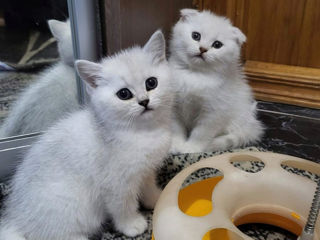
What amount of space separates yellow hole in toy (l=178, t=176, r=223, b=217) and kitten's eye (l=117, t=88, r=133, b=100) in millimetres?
421

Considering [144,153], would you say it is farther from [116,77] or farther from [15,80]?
[15,80]

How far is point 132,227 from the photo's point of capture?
1088 mm

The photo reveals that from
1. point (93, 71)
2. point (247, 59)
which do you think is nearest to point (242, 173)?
point (93, 71)

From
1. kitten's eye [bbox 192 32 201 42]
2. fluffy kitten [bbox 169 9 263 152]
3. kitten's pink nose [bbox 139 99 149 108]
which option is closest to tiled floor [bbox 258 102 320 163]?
fluffy kitten [bbox 169 9 263 152]

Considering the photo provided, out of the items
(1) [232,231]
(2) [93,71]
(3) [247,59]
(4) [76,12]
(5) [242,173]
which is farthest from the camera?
(3) [247,59]

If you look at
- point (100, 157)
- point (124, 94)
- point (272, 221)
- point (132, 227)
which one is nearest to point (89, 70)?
point (124, 94)

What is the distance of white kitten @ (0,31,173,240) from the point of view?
3.10 ft

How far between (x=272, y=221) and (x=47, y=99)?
1.06 metres

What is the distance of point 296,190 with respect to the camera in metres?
1.03

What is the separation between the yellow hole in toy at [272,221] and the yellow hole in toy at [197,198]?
0.40ft

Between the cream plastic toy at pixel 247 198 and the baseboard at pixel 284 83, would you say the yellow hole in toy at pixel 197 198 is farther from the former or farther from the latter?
the baseboard at pixel 284 83

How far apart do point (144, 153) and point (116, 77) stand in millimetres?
242

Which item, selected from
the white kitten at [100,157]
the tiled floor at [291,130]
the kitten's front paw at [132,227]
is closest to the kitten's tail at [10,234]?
the white kitten at [100,157]

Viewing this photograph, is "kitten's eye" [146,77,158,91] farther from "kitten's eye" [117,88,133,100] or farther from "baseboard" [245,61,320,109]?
"baseboard" [245,61,320,109]
